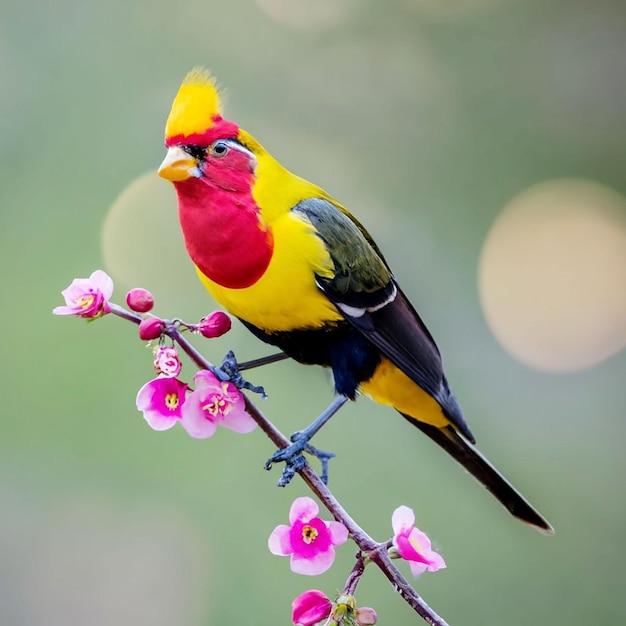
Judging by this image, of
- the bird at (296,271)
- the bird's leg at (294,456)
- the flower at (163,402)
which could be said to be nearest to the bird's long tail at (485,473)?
the bird at (296,271)

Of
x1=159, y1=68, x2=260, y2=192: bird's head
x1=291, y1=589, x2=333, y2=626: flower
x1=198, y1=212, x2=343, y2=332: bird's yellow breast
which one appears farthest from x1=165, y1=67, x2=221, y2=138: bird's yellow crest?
x1=291, y1=589, x2=333, y2=626: flower

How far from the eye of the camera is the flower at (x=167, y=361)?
742mm

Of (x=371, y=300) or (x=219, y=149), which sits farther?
(x=371, y=300)

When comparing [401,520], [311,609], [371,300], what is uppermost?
[371,300]

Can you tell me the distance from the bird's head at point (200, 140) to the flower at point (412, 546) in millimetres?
390

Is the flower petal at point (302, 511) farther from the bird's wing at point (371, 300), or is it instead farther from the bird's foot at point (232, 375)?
the bird's wing at point (371, 300)

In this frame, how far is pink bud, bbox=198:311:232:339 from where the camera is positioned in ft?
2.62

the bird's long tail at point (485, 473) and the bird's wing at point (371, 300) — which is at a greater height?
the bird's wing at point (371, 300)

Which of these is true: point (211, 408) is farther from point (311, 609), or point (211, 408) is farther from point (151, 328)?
point (311, 609)

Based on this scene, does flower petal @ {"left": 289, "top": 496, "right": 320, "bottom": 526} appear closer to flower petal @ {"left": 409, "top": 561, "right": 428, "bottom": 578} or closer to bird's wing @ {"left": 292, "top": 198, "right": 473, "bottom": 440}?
flower petal @ {"left": 409, "top": 561, "right": 428, "bottom": 578}

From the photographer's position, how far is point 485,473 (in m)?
1.07

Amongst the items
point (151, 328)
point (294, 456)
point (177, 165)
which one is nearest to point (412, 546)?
point (294, 456)

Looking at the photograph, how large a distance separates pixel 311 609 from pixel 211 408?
0.68 feet

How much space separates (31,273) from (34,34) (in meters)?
0.64
